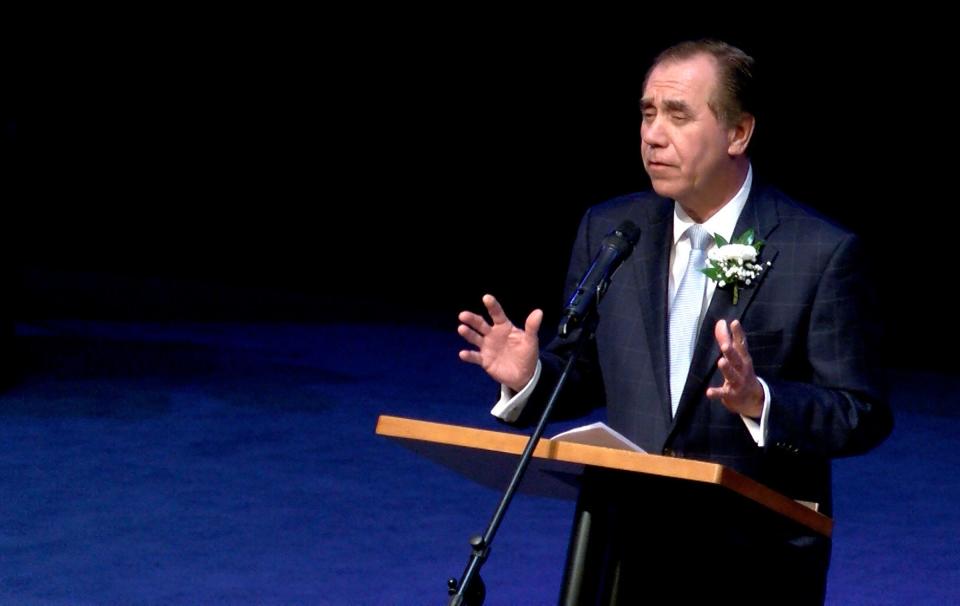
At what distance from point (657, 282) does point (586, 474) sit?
0.53m

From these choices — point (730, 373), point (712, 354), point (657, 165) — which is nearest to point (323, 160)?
point (657, 165)

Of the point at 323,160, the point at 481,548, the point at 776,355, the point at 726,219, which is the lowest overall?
the point at 481,548

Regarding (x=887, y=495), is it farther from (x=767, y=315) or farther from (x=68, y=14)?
(x=68, y=14)

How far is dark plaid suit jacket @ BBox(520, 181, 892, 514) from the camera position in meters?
2.36

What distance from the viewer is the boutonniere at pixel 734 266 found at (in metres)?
2.41

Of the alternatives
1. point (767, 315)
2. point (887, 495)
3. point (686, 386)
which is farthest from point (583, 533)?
point (887, 495)

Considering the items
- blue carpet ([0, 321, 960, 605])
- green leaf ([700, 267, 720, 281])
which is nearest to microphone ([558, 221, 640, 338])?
green leaf ([700, 267, 720, 281])

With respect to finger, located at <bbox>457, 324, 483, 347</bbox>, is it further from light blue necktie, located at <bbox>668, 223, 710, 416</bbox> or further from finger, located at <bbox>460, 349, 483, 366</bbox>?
light blue necktie, located at <bbox>668, 223, 710, 416</bbox>

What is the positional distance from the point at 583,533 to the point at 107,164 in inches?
374

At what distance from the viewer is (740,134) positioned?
252 centimetres

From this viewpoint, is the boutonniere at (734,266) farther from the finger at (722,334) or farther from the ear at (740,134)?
the finger at (722,334)

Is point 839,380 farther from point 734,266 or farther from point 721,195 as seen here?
point 721,195

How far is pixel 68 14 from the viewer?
10.6 m

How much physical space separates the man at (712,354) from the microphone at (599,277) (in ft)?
0.54
